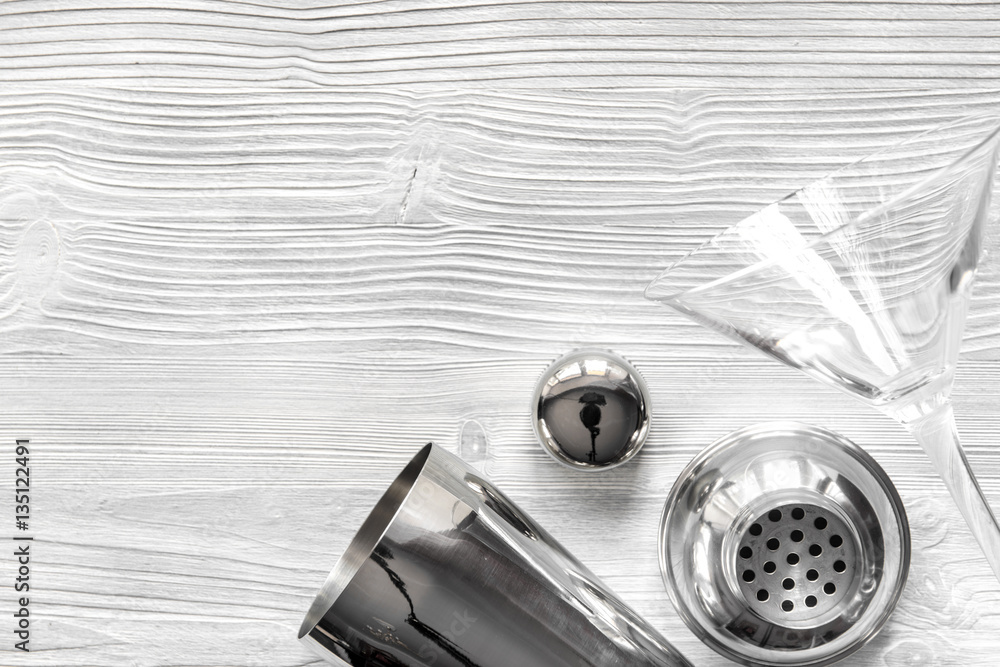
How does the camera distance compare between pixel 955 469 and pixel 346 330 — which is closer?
pixel 955 469

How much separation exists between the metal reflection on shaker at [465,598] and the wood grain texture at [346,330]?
0.10 m

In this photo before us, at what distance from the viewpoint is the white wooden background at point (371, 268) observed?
0.52 meters

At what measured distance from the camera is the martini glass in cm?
33

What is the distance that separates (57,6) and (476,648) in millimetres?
505

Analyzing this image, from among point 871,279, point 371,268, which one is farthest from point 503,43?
point 871,279

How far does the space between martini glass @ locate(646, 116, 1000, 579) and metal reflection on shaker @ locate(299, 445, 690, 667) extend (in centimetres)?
14

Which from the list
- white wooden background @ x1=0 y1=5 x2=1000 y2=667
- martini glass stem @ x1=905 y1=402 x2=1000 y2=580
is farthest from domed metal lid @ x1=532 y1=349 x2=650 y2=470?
martini glass stem @ x1=905 y1=402 x2=1000 y2=580

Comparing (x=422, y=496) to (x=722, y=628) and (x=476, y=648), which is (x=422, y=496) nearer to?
(x=476, y=648)

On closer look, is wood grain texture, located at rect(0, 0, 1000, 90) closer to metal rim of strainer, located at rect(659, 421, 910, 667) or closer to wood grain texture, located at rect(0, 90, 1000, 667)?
wood grain texture, located at rect(0, 90, 1000, 667)

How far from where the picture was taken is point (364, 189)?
538 mm

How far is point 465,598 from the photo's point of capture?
385mm

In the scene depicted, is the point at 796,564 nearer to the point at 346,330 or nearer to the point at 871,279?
the point at 871,279

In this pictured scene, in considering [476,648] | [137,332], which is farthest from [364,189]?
[476,648]

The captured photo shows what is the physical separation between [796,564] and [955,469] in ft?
0.37
